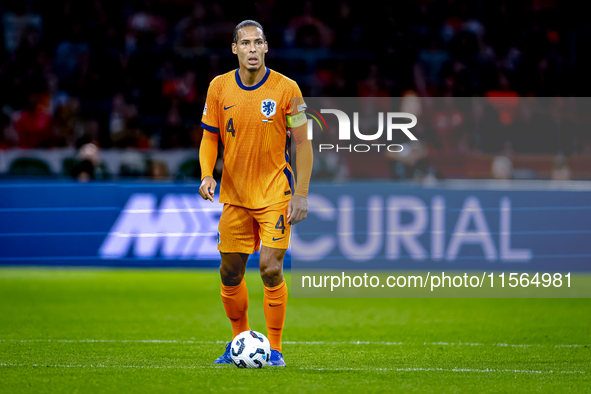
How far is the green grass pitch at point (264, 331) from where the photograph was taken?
170 inches

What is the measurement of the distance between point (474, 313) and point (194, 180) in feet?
15.4

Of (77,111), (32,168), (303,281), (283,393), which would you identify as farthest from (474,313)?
(77,111)

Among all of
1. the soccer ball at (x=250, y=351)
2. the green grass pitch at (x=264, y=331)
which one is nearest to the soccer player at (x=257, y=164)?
the soccer ball at (x=250, y=351)

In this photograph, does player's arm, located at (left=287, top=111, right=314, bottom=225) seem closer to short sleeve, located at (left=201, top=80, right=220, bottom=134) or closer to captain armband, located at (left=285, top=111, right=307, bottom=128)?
captain armband, located at (left=285, top=111, right=307, bottom=128)

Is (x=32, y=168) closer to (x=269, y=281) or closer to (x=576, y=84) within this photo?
(x=269, y=281)

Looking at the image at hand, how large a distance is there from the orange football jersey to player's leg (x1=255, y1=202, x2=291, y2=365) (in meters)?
0.09

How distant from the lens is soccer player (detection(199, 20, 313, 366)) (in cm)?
475

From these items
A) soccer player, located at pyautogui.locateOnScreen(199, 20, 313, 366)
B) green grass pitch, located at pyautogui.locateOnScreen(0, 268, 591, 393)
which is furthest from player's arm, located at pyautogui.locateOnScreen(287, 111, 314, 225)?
green grass pitch, located at pyautogui.locateOnScreen(0, 268, 591, 393)

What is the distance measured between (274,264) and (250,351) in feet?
1.81

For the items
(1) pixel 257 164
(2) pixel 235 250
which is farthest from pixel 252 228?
(1) pixel 257 164

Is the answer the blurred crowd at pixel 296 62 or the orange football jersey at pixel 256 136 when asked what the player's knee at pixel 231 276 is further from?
the blurred crowd at pixel 296 62

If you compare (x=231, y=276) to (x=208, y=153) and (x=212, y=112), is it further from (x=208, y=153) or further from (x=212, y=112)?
(x=212, y=112)

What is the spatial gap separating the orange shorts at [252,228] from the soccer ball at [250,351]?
0.56 metres

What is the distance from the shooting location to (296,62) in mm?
13023
